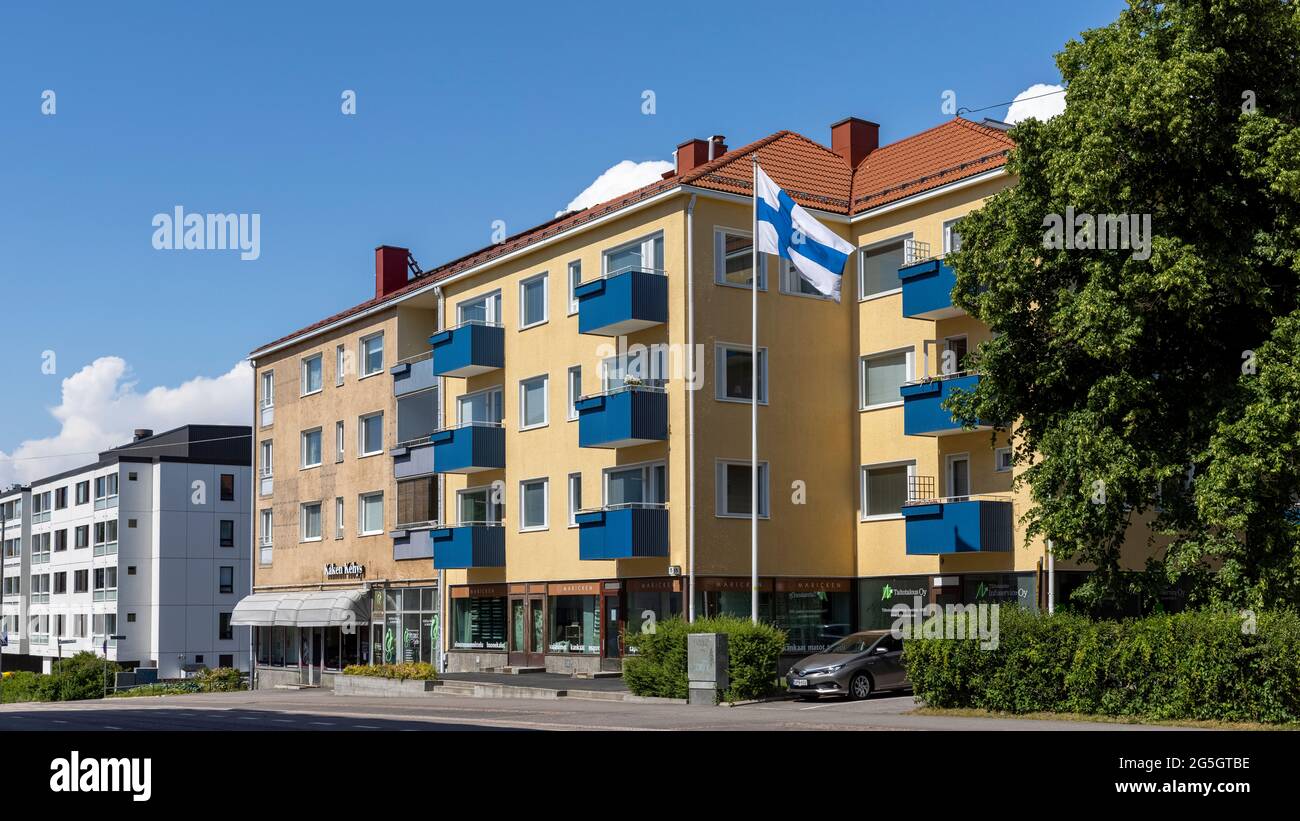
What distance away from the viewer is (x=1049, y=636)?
24.0 meters

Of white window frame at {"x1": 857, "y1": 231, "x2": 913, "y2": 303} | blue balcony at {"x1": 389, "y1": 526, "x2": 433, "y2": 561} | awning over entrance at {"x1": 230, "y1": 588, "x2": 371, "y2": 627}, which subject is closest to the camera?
white window frame at {"x1": 857, "y1": 231, "x2": 913, "y2": 303}

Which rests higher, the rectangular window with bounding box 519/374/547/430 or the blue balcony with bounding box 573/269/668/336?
the blue balcony with bounding box 573/269/668/336

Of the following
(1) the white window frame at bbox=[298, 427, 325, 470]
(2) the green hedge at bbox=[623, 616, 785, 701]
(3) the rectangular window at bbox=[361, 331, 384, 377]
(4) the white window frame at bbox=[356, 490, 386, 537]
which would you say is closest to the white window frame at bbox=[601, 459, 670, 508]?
(2) the green hedge at bbox=[623, 616, 785, 701]

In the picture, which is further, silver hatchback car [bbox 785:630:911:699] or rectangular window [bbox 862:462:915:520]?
rectangular window [bbox 862:462:915:520]

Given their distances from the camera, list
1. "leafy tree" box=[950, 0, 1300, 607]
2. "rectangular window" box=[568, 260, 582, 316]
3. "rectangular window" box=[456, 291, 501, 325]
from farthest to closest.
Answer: "rectangular window" box=[456, 291, 501, 325] → "rectangular window" box=[568, 260, 582, 316] → "leafy tree" box=[950, 0, 1300, 607]

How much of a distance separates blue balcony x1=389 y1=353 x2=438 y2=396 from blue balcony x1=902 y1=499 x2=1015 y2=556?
18389mm

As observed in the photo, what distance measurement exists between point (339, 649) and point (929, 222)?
26.6 metres

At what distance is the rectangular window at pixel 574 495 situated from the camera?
40.8m

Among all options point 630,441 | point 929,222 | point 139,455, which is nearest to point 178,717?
point 630,441

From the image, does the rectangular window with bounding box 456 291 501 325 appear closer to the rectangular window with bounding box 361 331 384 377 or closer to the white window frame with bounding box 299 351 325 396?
the rectangular window with bounding box 361 331 384 377

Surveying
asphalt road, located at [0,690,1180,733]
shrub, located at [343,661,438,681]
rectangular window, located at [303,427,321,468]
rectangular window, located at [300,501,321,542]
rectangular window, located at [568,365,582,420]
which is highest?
rectangular window, located at [568,365,582,420]

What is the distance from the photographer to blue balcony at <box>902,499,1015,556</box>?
34.1m

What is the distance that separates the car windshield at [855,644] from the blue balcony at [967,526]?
407cm
